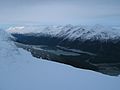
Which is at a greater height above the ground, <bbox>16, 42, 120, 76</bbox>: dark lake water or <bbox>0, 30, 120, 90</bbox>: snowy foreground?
<bbox>0, 30, 120, 90</bbox>: snowy foreground

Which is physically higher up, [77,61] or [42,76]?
[42,76]

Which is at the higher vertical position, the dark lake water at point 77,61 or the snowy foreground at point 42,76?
the snowy foreground at point 42,76

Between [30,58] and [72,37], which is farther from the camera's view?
[72,37]

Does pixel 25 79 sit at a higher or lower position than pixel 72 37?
higher

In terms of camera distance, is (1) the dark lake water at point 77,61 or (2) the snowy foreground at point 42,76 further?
(1) the dark lake water at point 77,61

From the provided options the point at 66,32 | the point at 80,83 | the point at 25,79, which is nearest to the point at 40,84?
the point at 25,79

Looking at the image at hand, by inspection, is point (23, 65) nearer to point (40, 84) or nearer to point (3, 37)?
point (40, 84)

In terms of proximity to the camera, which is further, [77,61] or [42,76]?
[77,61]

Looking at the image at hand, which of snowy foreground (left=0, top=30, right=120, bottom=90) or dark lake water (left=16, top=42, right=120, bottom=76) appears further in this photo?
dark lake water (left=16, top=42, right=120, bottom=76)
